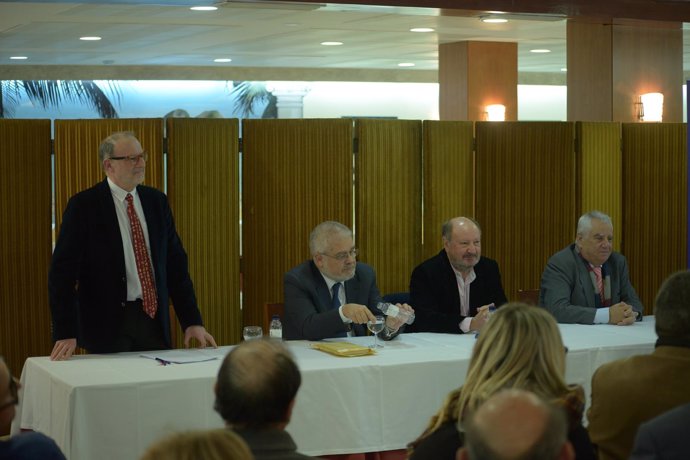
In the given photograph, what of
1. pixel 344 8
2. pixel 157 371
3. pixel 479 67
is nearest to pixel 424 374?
pixel 157 371

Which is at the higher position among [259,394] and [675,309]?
[675,309]

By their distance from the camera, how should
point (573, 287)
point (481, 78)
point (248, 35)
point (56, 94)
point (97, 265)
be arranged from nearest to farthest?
point (97, 265) < point (573, 287) < point (248, 35) < point (481, 78) < point (56, 94)

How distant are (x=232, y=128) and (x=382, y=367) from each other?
2617mm

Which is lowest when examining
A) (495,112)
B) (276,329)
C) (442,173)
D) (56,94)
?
(276,329)

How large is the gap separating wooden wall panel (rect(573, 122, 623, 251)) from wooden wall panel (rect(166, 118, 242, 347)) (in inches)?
96.3

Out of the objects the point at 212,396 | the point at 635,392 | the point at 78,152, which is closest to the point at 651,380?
the point at 635,392

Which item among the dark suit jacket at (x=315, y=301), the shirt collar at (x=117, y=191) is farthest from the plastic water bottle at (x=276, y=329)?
the shirt collar at (x=117, y=191)

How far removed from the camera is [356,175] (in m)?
6.97

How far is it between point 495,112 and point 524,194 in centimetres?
→ 491

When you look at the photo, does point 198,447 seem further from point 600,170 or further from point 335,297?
point 600,170

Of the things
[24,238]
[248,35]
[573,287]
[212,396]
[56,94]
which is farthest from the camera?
[56,94]

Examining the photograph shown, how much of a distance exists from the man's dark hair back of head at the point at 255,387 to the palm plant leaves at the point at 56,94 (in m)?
14.3

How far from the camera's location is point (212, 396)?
13.7ft

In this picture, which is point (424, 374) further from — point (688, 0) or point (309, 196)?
point (688, 0)
